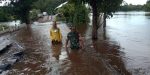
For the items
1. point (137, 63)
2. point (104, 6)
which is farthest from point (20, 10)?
point (137, 63)

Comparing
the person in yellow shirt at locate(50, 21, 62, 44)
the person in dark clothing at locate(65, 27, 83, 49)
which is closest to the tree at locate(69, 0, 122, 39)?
the person in yellow shirt at locate(50, 21, 62, 44)

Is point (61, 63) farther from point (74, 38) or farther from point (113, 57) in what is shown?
point (113, 57)

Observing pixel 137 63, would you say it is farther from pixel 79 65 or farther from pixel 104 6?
pixel 104 6

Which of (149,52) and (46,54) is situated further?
(149,52)

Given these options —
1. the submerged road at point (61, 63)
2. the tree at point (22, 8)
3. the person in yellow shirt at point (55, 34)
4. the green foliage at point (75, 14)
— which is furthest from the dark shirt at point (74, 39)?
the tree at point (22, 8)

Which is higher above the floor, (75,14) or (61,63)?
→ (75,14)

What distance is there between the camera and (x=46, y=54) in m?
15.3

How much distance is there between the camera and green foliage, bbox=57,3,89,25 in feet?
123

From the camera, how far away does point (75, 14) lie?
37250 mm

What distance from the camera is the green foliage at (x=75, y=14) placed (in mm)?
37381

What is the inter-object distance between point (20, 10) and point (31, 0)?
6.19 feet

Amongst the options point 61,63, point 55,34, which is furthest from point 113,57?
point 55,34

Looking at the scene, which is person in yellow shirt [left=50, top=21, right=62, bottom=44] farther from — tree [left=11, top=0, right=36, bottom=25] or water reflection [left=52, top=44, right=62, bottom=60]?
tree [left=11, top=0, right=36, bottom=25]

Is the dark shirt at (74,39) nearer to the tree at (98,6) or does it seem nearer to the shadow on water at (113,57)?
the shadow on water at (113,57)
